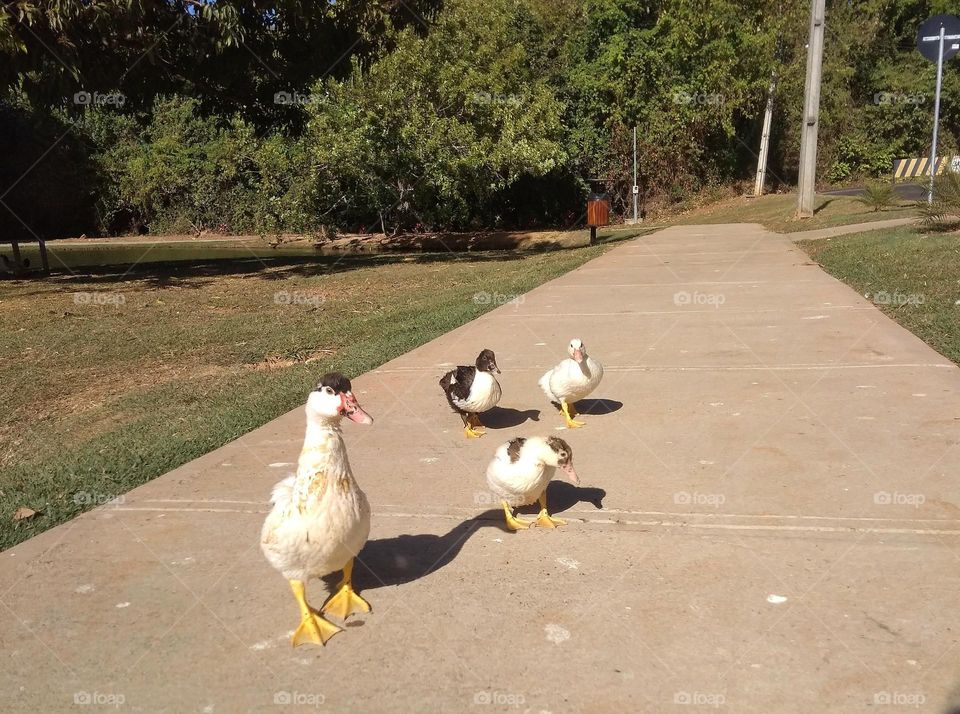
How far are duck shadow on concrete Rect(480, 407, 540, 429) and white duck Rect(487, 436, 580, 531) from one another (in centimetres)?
168

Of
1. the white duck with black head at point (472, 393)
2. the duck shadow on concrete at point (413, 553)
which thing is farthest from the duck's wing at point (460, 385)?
the duck shadow on concrete at point (413, 553)

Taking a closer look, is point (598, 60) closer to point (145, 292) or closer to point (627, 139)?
point (627, 139)

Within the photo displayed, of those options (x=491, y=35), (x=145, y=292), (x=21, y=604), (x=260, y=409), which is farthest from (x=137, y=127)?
(x=21, y=604)

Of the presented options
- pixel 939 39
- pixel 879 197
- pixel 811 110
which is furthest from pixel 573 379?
pixel 811 110

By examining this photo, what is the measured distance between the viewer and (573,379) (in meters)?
5.61

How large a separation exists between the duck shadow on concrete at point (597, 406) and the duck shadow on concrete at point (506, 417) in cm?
31

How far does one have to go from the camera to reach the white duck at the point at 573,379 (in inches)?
221

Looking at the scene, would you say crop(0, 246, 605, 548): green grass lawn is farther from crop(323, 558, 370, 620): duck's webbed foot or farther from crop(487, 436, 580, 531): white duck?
crop(487, 436, 580, 531): white duck

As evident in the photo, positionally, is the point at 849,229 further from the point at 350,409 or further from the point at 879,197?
the point at 350,409

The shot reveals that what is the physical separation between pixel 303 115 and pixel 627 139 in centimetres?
1391

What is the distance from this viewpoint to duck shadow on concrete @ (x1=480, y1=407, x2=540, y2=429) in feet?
19.5

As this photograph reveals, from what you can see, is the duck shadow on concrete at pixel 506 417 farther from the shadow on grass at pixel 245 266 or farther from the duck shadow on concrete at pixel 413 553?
the shadow on grass at pixel 245 266

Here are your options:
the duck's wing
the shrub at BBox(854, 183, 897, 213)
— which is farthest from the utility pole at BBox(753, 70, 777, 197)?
the duck's wing

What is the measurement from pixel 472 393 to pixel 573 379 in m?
0.66
